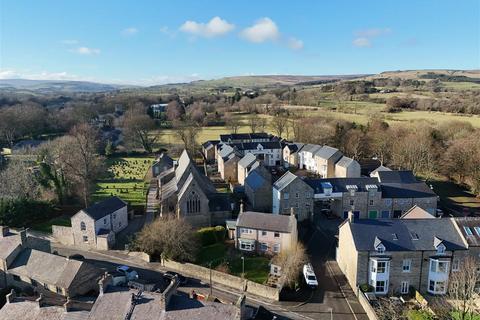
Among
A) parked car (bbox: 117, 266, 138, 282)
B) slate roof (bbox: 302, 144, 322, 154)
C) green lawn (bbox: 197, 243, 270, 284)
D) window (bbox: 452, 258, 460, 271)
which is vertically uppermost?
slate roof (bbox: 302, 144, 322, 154)

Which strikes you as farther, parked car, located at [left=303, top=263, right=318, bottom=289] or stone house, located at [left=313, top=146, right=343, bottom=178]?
stone house, located at [left=313, top=146, right=343, bottom=178]

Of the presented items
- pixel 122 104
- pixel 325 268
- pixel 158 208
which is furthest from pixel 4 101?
pixel 325 268

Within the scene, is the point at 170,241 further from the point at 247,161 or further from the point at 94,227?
the point at 247,161

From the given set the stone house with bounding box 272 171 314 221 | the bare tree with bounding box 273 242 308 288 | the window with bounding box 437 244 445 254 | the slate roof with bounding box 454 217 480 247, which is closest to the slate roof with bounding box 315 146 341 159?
the stone house with bounding box 272 171 314 221

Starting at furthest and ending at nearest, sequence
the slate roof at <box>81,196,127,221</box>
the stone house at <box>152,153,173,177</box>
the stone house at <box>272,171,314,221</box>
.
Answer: the stone house at <box>152,153,173,177</box>, the stone house at <box>272,171,314,221</box>, the slate roof at <box>81,196,127,221</box>

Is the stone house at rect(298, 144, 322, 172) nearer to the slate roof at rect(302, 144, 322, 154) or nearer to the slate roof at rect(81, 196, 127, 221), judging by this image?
the slate roof at rect(302, 144, 322, 154)

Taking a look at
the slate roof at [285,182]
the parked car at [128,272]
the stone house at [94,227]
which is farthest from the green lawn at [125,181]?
the slate roof at [285,182]

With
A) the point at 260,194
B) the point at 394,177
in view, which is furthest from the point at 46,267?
the point at 394,177
